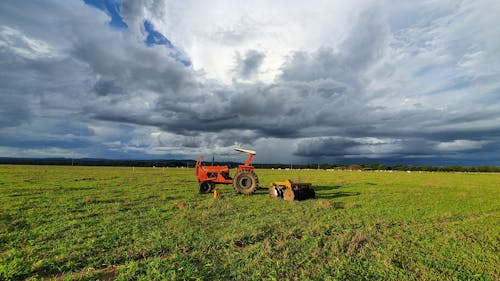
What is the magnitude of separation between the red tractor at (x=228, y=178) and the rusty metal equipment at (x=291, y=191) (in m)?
1.57

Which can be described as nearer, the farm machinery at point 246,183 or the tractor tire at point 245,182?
the farm machinery at point 246,183

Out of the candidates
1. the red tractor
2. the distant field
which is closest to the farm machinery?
the red tractor

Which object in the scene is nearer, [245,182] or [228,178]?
[245,182]

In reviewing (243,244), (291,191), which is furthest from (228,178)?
(243,244)

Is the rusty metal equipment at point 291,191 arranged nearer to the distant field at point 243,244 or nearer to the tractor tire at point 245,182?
the tractor tire at point 245,182

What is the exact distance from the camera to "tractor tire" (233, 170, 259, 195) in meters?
16.9

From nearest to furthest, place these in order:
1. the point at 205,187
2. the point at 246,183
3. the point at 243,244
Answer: the point at 243,244 → the point at 246,183 → the point at 205,187

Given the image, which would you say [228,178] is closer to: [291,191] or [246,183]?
[246,183]

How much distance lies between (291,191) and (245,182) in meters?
3.74

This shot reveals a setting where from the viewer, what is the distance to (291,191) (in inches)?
586

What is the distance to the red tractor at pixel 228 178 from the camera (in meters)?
17.0

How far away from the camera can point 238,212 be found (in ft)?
36.9

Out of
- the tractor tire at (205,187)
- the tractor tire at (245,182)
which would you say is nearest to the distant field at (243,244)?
the tractor tire at (245,182)

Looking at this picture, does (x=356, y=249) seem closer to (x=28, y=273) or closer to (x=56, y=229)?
(x=28, y=273)
